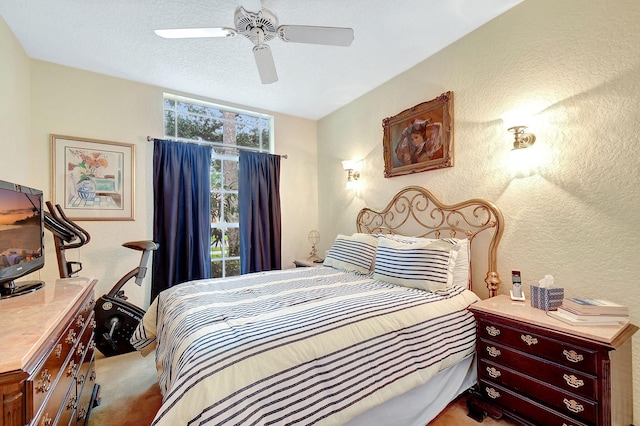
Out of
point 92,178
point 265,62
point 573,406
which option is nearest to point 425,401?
point 573,406

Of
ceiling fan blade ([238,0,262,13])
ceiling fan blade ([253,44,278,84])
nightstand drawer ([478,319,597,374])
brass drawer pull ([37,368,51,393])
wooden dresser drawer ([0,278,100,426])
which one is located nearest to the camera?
wooden dresser drawer ([0,278,100,426])

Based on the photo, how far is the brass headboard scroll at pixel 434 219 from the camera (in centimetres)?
209

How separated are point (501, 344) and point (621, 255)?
85 cm

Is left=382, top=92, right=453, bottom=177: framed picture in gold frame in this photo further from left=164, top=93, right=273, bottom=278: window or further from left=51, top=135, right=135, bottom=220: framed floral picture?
left=51, top=135, right=135, bottom=220: framed floral picture

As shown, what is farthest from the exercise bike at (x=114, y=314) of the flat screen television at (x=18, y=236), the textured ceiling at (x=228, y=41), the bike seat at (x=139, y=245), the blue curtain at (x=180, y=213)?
the textured ceiling at (x=228, y=41)

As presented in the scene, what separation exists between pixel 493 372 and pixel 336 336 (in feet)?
3.71

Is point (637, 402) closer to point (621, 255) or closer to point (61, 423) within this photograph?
point (621, 255)

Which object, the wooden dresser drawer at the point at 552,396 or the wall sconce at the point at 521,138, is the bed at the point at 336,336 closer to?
the wooden dresser drawer at the point at 552,396

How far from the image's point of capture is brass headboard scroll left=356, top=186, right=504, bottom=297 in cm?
209

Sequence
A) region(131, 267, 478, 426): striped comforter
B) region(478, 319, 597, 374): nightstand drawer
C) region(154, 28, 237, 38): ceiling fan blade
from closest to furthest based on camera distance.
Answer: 1. region(131, 267, 478, 426): striped comforter
2. region(478, 319, 597, 374): nightstand drawer
3. region(154, 28, 237, 38): ceiling fan blade

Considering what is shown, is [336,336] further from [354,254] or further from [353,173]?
[353,173]

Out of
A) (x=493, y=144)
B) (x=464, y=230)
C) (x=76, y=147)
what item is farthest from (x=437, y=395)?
(x=76, y=147)

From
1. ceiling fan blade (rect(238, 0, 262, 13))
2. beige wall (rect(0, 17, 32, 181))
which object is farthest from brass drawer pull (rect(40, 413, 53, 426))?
ceiling fan blade (rect(238, 0, 262, 13))

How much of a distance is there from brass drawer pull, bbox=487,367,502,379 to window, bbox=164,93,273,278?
9.81 ft
